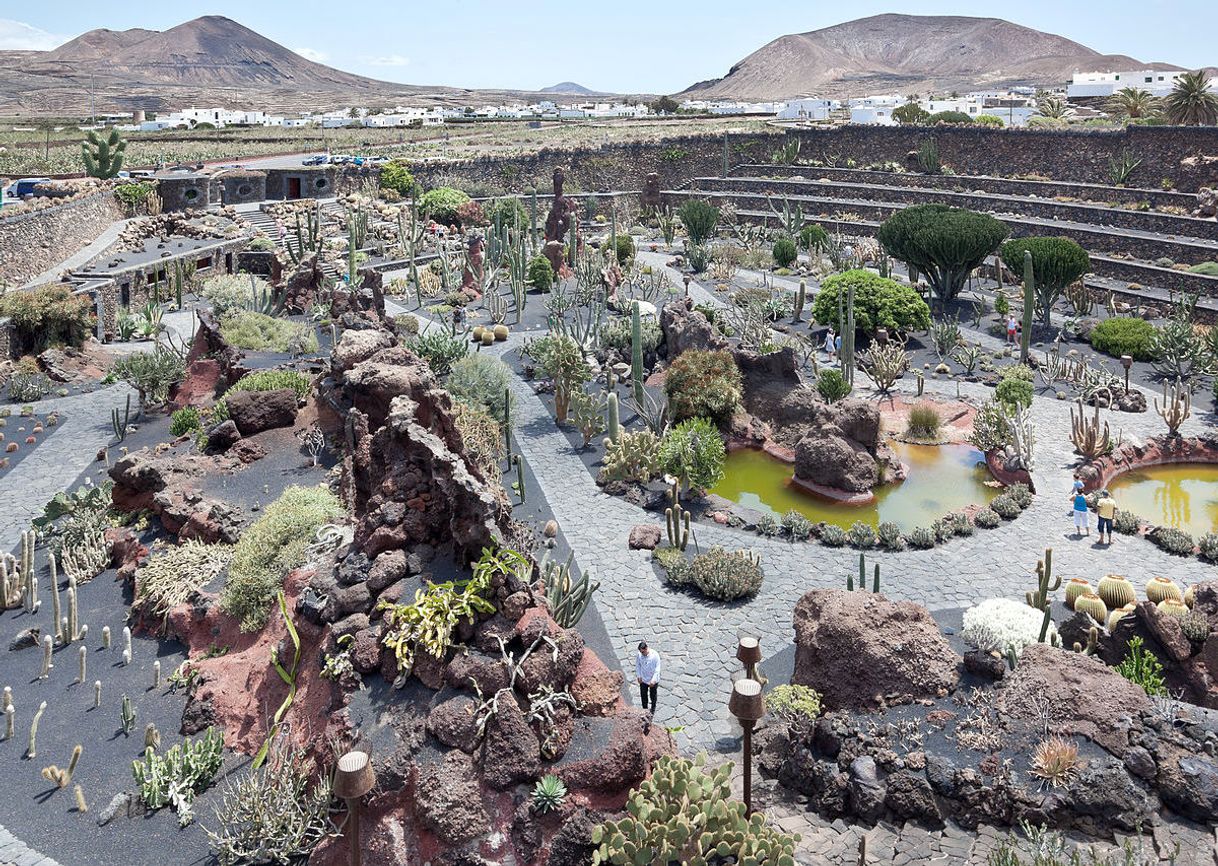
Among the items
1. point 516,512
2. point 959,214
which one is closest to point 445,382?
point 516,512

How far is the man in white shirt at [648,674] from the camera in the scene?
40.7 feet

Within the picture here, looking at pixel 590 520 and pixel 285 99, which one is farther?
pixel 285 99

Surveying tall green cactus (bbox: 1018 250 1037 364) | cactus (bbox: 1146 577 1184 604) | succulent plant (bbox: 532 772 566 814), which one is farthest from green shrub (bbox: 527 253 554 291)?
succulent plant (bbox: 532 772 566 814)

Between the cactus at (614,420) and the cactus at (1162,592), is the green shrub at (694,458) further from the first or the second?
the cactus at (1162,592)

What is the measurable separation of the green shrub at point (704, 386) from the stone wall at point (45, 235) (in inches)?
836

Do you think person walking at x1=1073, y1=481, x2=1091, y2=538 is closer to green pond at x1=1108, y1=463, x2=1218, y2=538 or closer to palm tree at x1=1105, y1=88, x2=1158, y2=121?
green pond at x1=1108, y1=463, x2=1218, y2=538

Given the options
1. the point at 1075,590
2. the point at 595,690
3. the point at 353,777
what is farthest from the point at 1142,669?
the point at 353,777

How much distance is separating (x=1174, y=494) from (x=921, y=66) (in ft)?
622

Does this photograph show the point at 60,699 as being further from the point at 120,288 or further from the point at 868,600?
the point at 120,288

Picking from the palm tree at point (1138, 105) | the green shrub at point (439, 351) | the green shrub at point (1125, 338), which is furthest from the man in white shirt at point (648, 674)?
the palm tree at point (1138, 105)

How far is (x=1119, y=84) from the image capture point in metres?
85.2

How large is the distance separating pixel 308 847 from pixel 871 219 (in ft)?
138

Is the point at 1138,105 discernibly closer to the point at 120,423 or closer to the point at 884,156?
the point at 884,156

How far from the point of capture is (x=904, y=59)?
19725 centimetres
